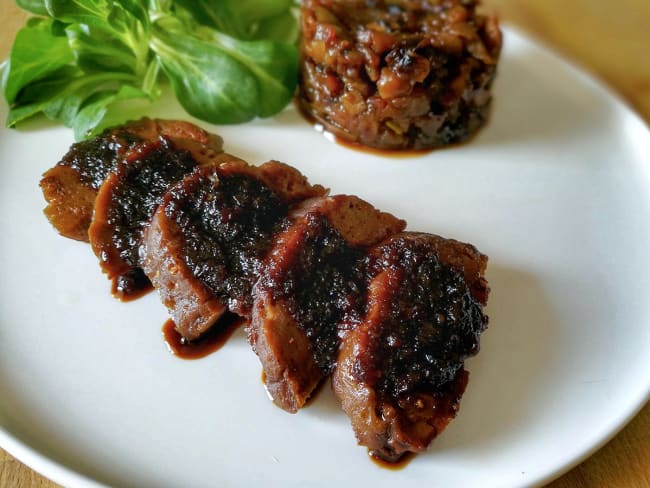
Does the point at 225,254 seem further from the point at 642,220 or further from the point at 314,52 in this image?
the point at 642,220

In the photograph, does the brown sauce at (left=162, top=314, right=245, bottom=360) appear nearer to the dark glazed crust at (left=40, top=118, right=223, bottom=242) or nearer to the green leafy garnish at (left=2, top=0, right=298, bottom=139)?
the dark glazed crust at (left=40, top=118, right=223, bottom=242)

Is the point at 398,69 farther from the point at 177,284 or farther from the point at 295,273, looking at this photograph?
the point at 177,284

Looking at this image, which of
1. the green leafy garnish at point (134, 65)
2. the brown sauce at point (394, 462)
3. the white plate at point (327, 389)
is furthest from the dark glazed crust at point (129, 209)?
the brown sauce at point (394, 462)

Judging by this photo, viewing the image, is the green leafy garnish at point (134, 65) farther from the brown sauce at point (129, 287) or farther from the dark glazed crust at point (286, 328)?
the dark glazed crust at point (286, 328)

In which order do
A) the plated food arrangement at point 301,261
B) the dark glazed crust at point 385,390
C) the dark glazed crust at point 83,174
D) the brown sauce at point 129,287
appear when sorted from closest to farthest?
the dark glazed crust at point 385,390
the plated food arrangement at point 301,261
the brown sauce at point 129,287
the dark glazed crust at point 83,174

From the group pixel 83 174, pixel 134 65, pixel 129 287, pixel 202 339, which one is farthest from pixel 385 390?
pixel 134 65
